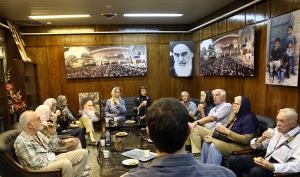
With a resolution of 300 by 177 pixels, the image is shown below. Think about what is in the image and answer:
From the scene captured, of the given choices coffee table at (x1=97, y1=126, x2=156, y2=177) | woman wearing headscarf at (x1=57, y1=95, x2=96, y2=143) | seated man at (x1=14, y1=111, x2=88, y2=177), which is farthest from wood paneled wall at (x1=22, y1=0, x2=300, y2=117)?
seated man at (x1=14, y1=111, x2=88, y2=177)

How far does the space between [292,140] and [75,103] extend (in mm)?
5204

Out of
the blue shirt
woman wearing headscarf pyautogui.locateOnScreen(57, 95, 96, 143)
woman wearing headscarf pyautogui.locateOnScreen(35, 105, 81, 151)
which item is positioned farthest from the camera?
woman wearing headscarf pyautogui.locateOnScreen(57, 95, 96, 143)

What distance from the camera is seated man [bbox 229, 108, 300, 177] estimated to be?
2211 millimetres

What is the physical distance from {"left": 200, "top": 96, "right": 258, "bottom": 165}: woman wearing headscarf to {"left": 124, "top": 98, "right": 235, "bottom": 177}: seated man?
223 centimetres

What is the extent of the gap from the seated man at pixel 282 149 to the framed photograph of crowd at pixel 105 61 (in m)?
4.28

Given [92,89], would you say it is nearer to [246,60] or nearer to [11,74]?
[11,74]

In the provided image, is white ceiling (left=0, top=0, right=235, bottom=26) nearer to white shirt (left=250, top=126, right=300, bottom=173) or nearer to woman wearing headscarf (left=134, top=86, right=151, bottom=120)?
woman wearing headscarf (left=134, top=86, right=151, bottom=120)

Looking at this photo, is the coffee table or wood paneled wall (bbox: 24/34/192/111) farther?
wood paneled wall (bbox: 24/34/192/111)

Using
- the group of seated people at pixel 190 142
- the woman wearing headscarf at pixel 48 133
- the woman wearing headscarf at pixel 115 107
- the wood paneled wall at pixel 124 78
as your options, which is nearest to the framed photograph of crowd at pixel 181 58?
the wood paneled wall at pixel 124 78

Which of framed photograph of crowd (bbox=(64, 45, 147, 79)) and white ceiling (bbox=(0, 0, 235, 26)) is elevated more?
white ceiling (bbox=(0, 0, 235, 26))

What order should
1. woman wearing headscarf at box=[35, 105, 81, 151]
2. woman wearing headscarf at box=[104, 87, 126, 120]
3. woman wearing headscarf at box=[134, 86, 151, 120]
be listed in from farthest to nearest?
1. woman wearing headscarf at box=[134, 86, 151, 120]
2. woman wearing headscarf at box=[104, 87, 126, 120]
3. woman wearing headscarf at box=[35, 105, 81, 151]

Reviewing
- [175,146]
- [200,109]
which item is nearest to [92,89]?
[200,109]

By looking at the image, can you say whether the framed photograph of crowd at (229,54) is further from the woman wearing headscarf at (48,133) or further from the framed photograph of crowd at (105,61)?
the woman wearing headscarf at (48,133)

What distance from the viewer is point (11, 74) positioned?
5125 millimetres
